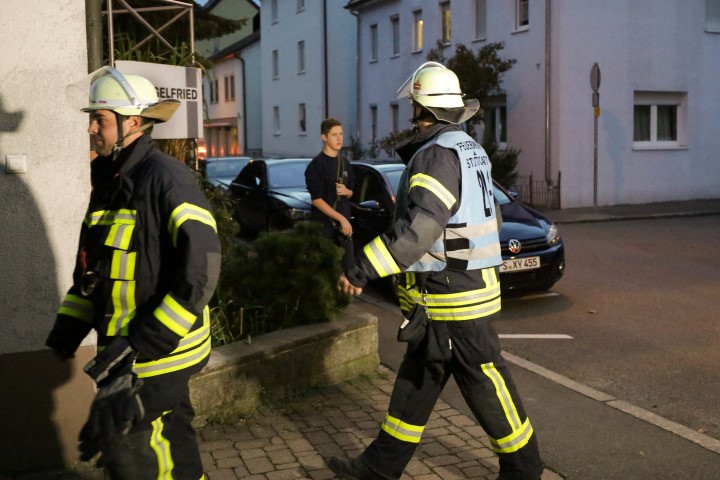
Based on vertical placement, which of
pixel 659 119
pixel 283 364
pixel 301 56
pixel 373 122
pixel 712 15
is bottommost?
pixel 283 364

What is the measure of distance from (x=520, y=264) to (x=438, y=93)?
17.4ft

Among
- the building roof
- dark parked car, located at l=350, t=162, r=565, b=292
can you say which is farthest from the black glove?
the building roof

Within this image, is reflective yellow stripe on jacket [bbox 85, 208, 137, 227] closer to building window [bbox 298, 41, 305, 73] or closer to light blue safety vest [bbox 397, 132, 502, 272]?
light blue safety vest [bbox 397, 132, 502, 272]

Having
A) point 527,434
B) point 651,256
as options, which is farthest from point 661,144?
point 527,434

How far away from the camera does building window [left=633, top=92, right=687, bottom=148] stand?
2328 cm

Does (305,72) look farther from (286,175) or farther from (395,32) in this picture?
(286,175)

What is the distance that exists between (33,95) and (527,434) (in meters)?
2.96

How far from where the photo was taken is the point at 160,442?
339 cm

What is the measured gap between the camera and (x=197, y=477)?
3525mm

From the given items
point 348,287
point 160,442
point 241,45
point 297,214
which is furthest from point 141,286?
point 241,45

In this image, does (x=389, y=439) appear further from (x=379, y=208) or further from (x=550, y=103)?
(x=550, y=103)

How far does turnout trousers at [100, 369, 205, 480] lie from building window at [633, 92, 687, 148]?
2111cm

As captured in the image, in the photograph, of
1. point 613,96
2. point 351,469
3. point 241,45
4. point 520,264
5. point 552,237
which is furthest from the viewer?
point 241,45

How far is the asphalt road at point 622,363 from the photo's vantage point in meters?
5.01
